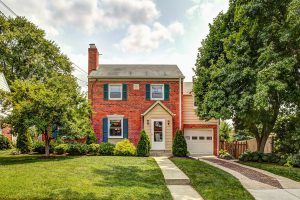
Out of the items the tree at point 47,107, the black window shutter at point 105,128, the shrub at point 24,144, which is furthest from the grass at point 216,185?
the shrub at point 24,144

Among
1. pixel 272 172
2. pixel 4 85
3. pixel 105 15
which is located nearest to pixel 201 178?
pixel 272 172

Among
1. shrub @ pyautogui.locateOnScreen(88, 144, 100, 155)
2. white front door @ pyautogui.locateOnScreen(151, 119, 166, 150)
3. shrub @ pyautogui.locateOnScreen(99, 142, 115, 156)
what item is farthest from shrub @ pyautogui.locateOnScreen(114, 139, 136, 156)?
white front door @ pyautogui.locateOnScreen(151, 119, 166, 150)

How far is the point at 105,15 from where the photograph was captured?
46.0 ft

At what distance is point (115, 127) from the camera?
22750mm

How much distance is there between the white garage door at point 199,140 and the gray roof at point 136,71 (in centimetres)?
466

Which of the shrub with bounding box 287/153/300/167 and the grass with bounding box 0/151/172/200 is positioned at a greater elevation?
the shrub with bounding box 287/153/300/167

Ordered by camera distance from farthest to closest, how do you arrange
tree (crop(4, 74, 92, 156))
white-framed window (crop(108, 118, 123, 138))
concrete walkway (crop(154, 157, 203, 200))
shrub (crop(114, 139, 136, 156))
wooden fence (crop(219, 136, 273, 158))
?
white-framed window (crop(108, 118, 123, 138)) → wooden fence (crop(219, 136, 273, 158)) → shrub (crop(114, 139, 136, 156)) → tree (crop(4, 74, 92, 156)) → concrete walkway (crop(154, 157, 203, 200))

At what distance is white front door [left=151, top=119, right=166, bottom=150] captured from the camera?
22.4 meters

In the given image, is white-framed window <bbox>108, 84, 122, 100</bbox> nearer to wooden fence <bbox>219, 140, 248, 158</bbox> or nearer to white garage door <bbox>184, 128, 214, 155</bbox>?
white garage door <bbox>184, 128, 214, 155</bbox>

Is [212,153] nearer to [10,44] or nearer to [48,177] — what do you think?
[48,177]

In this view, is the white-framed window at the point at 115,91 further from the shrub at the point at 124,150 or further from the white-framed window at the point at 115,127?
the shrub at the point at 124,150

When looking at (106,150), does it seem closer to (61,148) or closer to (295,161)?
(61,148)

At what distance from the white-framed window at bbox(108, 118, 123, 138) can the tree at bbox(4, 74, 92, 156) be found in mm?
5318

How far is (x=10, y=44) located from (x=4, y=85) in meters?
9.27
